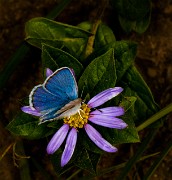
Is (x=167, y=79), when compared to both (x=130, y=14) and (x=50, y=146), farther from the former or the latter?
(x=50, y=146)

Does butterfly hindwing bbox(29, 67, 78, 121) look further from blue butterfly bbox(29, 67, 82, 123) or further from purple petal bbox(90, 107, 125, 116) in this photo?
purple petal bbox(90, 107, 125, 116)

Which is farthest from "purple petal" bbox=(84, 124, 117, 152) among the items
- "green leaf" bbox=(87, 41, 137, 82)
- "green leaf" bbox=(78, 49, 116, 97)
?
"green leaf" bbox=(87, 41, 137, 82)

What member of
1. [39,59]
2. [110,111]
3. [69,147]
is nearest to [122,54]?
[110,111]

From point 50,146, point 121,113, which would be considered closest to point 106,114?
point 121,113

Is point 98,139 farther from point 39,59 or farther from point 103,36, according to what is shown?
point 39,59

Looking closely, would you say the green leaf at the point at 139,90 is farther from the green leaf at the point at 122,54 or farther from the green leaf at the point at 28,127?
the green leaf at the point at 28,127

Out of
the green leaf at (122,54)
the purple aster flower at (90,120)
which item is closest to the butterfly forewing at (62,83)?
the purple aster flower at (90,120)
